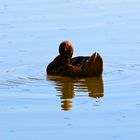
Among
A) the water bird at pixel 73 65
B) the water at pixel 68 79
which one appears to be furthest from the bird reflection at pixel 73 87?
the water bird at pixel 73 65

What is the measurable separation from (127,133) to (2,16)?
9.39 metres

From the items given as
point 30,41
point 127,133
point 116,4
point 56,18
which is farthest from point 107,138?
point 116,4

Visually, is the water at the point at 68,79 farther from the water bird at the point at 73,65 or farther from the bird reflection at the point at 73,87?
the water bird at the point at 73,65

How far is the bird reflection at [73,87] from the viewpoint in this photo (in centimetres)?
1216

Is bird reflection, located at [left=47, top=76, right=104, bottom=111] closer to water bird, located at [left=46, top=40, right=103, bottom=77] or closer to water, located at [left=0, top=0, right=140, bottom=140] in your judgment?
water, located at [left=0, top=0, right=140, bottom=140]

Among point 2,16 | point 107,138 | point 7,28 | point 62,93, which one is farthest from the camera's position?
point 2,16

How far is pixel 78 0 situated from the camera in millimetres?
21234

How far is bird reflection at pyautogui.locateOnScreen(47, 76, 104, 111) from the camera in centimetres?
1216

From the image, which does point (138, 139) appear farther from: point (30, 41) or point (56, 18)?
point (56, 18)

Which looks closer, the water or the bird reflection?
the water

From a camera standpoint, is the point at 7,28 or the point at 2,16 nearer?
the point at 7,28

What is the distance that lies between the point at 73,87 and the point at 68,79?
680 millimetres

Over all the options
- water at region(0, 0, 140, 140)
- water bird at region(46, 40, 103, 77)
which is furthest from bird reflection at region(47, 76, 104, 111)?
water bird at region(46, 40, 103, 77)

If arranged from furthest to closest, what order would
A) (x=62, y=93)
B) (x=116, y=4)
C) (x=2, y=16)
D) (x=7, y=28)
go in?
(x=116, y=4) < (x=2, y=16) < (x=7, y=28) < (x=62, y=93)
